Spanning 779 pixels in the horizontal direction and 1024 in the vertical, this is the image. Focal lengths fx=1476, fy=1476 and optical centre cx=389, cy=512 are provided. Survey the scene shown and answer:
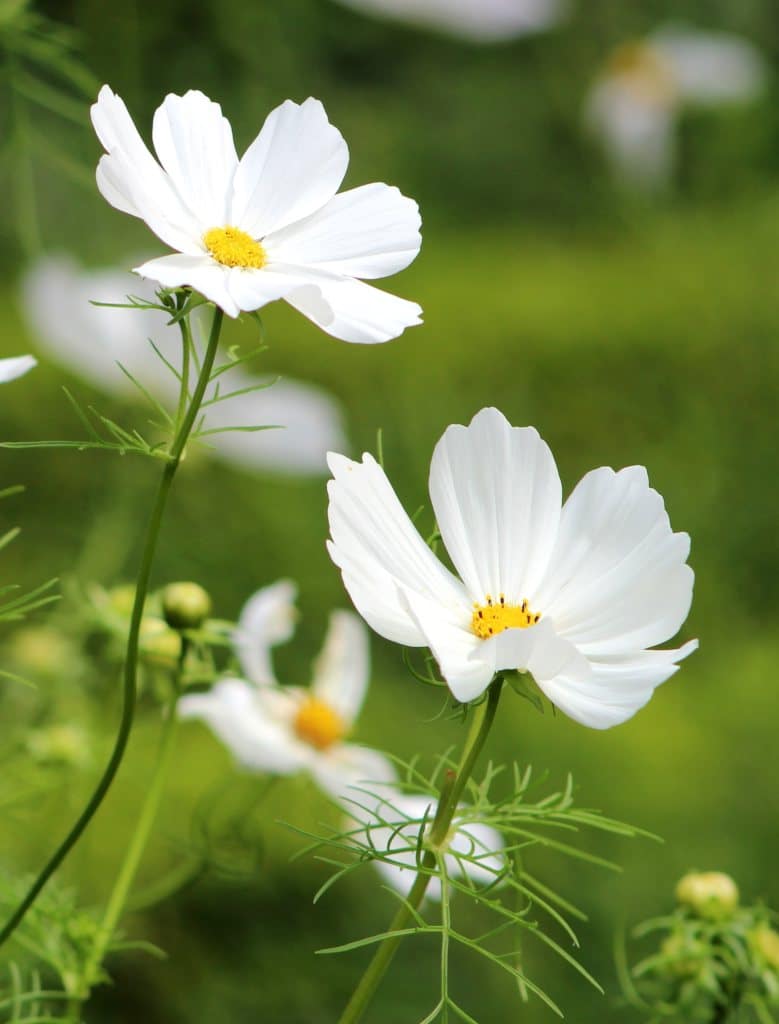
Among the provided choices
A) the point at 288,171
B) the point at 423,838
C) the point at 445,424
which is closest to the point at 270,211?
the point at 288,171

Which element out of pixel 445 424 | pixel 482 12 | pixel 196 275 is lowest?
pixel 196 275

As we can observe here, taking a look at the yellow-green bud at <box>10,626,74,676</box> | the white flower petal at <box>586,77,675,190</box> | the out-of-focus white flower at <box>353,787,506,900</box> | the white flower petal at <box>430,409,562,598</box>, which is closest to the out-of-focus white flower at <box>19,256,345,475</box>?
the yellow-green bud at <box>10,626,74,676</box>

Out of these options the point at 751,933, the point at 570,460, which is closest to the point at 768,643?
the point at 570,460

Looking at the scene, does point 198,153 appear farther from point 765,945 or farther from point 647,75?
point 647,75

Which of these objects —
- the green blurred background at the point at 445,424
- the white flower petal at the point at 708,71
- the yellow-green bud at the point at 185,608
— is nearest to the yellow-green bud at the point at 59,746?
the green blurred background at the point at 445,424

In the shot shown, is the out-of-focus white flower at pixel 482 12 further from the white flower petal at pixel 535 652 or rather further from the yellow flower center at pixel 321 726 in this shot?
the white flower petal at pixel 535 652

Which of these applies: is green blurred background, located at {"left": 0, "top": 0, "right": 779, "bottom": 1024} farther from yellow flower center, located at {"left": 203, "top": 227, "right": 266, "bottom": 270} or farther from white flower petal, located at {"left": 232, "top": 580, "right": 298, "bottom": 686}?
yellow flower center, located at {"left": 203, "top": 227, "right": 266, "bottom": 270}
